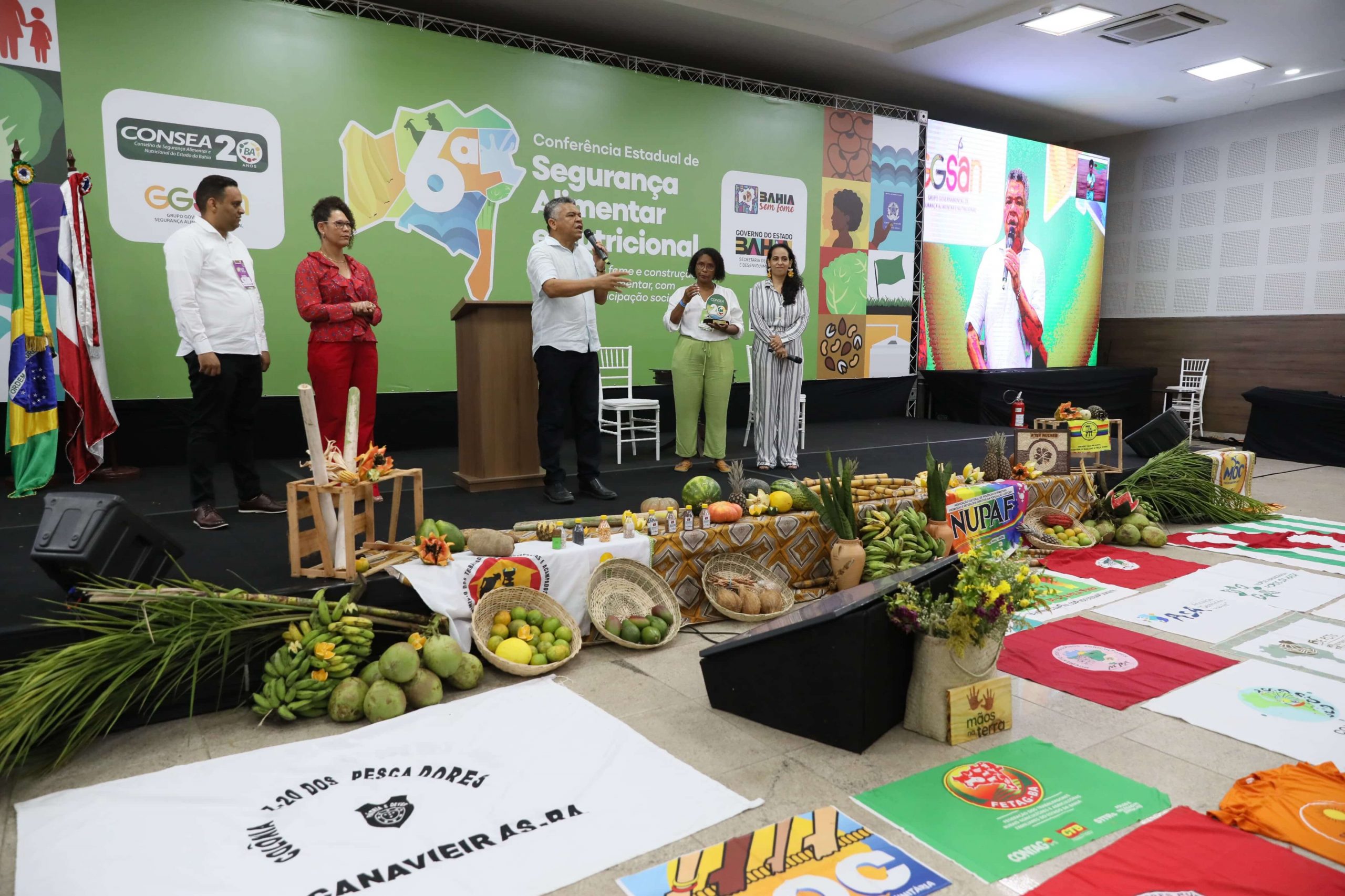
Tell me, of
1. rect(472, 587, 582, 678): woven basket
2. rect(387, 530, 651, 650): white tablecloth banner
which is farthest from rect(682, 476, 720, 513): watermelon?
rect(472, 587, 582, 678): woven basket

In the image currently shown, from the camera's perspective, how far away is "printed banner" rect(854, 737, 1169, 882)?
1.90m

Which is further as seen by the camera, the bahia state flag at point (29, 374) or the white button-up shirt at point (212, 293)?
the bahia state flag at point (29, 374)

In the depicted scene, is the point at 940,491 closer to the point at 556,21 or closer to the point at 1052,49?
the point at 556,21

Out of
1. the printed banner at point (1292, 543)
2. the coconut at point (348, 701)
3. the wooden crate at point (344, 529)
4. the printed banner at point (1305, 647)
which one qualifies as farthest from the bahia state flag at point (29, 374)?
the printed banner at point (1292, 543)

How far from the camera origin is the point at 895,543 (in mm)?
3764

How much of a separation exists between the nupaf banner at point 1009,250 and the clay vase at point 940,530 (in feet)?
19.3

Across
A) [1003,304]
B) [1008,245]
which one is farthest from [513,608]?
[1008,245]

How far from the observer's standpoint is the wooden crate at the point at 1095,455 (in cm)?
509

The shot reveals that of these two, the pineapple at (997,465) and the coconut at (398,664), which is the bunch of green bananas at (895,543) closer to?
the pineapple at (997,465)

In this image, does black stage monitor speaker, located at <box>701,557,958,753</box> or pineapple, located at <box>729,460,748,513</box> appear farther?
pineapple, located at <box>729,460,748,513</box>

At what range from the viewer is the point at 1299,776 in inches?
84.7

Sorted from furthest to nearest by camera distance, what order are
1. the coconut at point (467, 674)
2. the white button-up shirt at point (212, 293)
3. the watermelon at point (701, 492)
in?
the watermelon at point (701, 492) < the white button-up shirt at point (212, 293) < the coconut at point (467, 674)

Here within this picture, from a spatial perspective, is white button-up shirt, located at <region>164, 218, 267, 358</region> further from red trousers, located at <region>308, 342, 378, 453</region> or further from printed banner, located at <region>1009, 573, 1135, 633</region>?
printed banner, located at <region>1009, 573, 1135, 633</region>

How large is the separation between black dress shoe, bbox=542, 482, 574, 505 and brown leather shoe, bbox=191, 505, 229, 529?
145 cm
